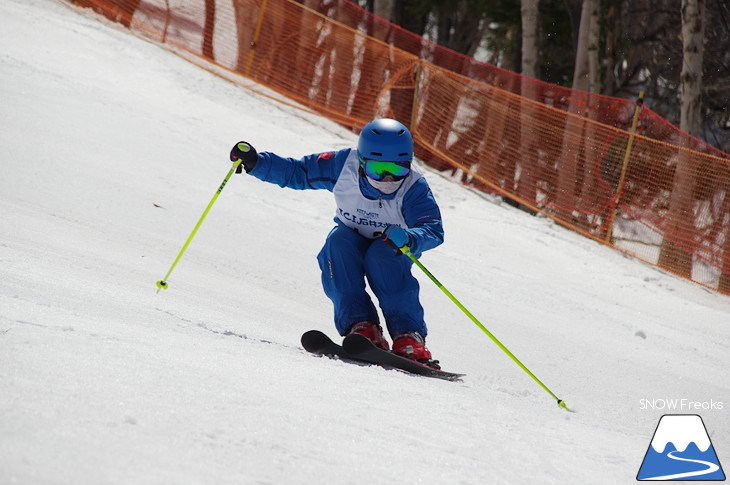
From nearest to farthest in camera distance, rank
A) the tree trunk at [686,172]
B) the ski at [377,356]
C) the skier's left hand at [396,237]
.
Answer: the ski at [377,356], the skier's left hand at [396,237], the tree trunk at [686,172]

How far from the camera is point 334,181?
173 inches

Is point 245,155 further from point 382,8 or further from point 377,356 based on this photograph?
point 382,8

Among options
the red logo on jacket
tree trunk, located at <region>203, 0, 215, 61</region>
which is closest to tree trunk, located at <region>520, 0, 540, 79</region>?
tree trunk, located at <region>203, 0, 215, 61</region>

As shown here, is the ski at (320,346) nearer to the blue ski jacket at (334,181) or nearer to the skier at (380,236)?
the skier at (380,236)

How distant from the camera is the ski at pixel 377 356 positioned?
3691 millimetres

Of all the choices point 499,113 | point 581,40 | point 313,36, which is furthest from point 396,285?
point 581,40

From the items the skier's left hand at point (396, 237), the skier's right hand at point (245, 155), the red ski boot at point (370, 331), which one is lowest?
the red ski boot at point (370, 331)

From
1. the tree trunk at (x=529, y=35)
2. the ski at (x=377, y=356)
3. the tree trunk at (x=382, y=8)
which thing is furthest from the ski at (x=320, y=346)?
the tree trunk at (x=382, y=8)

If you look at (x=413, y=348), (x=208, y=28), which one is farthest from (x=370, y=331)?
(x=208, y=28)

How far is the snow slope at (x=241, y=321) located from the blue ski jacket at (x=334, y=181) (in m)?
0.86

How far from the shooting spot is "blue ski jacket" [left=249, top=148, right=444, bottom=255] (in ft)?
13.6

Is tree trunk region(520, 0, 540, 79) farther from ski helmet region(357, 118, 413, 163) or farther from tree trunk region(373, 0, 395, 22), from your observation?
ski helmet region(357, 118, 413, 163)

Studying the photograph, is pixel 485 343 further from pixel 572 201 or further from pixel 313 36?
pixel 313 36

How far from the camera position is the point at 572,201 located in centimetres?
1145
